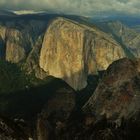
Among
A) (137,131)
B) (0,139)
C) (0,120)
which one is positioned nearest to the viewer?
(0,139)

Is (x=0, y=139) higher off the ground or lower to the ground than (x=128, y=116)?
higher

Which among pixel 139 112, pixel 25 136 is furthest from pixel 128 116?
pixel 25 136

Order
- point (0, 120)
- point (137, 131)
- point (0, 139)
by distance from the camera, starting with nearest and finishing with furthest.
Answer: point (0, 139) → point (0, 120) → point (137, 131)

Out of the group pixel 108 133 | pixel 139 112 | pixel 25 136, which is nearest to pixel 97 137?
pixel 108 133

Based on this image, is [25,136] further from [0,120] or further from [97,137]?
[97,137]

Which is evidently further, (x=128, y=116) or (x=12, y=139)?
(x=128, y=116)

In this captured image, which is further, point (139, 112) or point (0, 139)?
point (139, 112)

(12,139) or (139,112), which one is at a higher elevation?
(12,139)

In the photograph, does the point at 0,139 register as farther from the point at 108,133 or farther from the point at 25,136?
the point at 108,133

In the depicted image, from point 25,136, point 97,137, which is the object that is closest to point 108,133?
point 97,137
